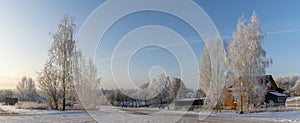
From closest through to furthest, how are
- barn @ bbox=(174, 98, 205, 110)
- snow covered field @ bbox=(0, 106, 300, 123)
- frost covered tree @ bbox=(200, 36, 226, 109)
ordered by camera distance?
snow covered field @ bbox=(0, 106, 300, 123), frost covered tree @ bbox=(200, 36, 226, 109), barn @ bbox=(174, 98, 205, 110)

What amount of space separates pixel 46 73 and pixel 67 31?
583 centimetres

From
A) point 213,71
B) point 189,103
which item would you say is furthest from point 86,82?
point 213,71

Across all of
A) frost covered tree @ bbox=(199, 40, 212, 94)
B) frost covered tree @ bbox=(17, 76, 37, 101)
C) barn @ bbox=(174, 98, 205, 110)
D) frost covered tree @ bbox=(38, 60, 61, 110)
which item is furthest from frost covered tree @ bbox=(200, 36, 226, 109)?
frost covered tree @ bbox=(17, 76, 37, 101)

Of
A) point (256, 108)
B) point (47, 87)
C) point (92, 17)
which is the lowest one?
point (256, 108)

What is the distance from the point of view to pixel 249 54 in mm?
34719

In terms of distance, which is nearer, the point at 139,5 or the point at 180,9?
the point at 139,5

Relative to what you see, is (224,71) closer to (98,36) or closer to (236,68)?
(236,68)

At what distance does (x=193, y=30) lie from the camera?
15.3m

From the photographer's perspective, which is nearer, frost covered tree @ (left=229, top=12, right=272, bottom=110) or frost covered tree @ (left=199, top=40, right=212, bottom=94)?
frost covered tree @ (left=229, top=12, right=272, bottom=110)

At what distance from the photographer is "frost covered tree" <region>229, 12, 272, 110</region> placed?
113 ft

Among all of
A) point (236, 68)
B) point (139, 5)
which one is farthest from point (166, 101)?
point (139, 5)

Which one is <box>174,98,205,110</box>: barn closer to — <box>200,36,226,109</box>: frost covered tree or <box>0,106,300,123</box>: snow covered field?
<box>200,36,226,109</box>: frost covered tree

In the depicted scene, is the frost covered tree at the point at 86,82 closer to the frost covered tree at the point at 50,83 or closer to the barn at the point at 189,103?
the frost covered tree at the point at 50,83

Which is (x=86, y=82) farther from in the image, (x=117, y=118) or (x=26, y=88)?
(x=26, y=88)
